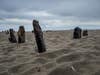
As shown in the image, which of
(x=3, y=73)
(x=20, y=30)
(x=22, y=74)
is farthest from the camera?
(x=20, y=30)

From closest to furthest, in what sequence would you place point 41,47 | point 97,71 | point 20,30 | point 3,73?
point 97,71
point 3,73
point 41,47
point 20,30

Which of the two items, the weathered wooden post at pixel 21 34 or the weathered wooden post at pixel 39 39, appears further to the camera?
the weathered wooden post at pixel 21 34

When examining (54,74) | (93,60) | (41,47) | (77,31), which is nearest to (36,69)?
(54,74)

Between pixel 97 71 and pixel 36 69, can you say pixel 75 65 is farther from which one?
pixel 36 69

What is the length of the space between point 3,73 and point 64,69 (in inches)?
64.1

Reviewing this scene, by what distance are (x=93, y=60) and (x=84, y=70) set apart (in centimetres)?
84

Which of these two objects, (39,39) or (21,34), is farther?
(21,34)

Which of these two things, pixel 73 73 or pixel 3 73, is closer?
pixel 73 73

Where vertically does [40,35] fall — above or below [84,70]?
above

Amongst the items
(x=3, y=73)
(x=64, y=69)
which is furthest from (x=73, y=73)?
(x=3, y=73)

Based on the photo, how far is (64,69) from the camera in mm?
4059

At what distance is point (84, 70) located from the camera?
3.97 metres

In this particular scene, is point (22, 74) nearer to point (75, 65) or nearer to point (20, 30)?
point (75, 65)

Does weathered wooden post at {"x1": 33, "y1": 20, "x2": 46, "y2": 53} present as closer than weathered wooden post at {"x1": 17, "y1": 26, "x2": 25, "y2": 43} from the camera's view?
Yes
